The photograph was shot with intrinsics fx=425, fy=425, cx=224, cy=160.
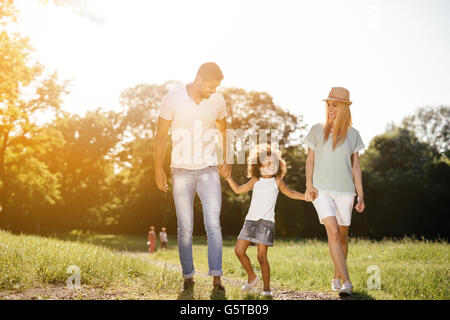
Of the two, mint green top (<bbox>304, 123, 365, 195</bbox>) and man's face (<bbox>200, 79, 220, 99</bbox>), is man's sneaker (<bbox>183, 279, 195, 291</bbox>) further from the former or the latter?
man's face (<bbox>200, 79, 220, 99</bbox>)

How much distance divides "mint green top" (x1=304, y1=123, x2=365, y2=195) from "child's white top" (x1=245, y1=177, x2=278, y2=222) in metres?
0.56

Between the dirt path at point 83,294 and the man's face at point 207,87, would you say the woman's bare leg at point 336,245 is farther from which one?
the man's face at point 207,87

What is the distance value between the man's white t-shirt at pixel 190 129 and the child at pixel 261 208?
1.70 feet

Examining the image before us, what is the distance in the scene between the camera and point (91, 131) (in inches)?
1727

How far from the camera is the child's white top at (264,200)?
5.16 m

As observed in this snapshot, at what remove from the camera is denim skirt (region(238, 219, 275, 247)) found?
16.5 ft

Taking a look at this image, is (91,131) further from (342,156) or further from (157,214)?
(342,156)

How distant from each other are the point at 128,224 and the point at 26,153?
40.5ft

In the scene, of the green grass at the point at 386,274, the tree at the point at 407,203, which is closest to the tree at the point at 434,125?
the tree at the point at 407,203

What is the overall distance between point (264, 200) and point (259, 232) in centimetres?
40

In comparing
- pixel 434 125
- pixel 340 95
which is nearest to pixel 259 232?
pixel 340 95

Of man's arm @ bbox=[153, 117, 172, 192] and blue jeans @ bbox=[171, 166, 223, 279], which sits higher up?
man's arm @ bbox=[153, 117, 172, 192]

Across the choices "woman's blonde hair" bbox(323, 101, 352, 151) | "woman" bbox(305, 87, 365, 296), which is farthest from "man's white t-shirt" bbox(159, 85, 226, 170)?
"woman's blonde hair" bbox(323, 101, 352, 151)
